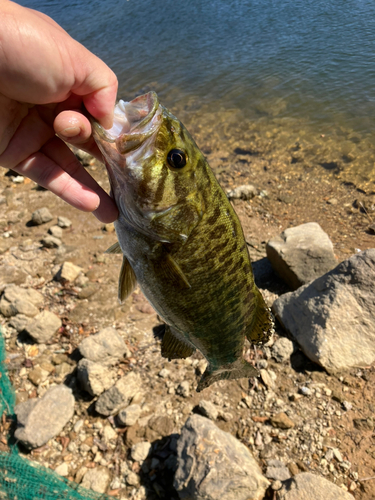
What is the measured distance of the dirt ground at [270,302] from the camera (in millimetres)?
4094

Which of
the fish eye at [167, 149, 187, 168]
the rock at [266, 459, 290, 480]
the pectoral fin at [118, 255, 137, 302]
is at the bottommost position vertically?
the rock at [266, 459, 290, 480]

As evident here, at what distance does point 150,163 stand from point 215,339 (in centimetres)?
141

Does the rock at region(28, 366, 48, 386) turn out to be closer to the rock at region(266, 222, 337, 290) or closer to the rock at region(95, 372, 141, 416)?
the rock at region(95, 372, 141, 416)

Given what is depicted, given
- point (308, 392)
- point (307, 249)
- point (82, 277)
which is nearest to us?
point (308, 392)

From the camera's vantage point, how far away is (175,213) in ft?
7.22

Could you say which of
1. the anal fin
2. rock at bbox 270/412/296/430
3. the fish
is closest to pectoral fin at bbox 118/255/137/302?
the fish

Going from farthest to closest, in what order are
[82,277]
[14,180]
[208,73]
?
[208,73] < [14,180] < [82,277]

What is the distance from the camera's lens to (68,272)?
20.1 ft

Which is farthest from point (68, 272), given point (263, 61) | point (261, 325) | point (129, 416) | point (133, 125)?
point (263, 61)

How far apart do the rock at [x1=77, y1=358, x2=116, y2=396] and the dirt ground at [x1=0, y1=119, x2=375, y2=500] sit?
0.24 metres

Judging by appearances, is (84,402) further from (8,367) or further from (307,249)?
(307,249)

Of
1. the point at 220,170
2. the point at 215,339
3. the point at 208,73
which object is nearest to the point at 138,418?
the point at 215,339

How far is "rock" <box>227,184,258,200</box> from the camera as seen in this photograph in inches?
333

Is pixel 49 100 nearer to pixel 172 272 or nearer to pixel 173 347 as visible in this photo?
pixel 172 272
